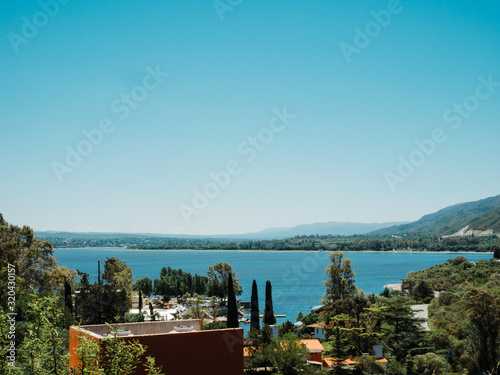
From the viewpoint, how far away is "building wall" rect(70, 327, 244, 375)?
8750 millimetres

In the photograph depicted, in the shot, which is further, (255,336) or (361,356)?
(361,356)

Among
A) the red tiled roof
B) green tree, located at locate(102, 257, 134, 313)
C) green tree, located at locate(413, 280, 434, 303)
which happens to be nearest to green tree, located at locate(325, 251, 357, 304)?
the red tiled roof

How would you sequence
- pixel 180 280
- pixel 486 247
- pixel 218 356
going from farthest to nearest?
pixel 486 247, pixel 180 280, pixel 218 356

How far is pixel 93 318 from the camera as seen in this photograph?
2747 centimetres

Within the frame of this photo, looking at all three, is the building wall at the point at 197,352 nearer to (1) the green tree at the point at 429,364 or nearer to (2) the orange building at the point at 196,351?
(2) the orange building at the point at 196,351

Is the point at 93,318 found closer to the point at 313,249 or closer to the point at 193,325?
the point at 193,325

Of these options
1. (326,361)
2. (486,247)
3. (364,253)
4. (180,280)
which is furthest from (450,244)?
(326,361)

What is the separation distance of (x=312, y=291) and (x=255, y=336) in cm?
5886

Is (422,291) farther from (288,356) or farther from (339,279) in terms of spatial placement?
(288,356)

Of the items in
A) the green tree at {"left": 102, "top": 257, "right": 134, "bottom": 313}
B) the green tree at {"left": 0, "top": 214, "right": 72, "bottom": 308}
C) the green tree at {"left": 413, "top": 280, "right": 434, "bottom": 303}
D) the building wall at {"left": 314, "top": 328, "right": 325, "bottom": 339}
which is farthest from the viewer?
the green tree at {"left": 413, "top": 280, "right": 434, "bottom": 303}

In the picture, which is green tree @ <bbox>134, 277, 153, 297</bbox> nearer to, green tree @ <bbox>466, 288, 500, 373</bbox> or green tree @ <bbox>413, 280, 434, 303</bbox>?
green tree @ <bbox>413, 280, 434, 303</bbox>

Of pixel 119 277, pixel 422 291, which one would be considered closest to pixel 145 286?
pixel 119 277

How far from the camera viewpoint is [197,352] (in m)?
9.02

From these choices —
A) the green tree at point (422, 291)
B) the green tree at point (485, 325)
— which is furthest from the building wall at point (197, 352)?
the green tree at point (422, 291)
